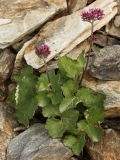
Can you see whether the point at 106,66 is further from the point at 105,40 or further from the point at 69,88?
the point at 105,40

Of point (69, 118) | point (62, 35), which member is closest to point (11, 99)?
point (69, 118)

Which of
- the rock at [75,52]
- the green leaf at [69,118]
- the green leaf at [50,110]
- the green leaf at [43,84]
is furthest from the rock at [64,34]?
the green leaf at [69,118]

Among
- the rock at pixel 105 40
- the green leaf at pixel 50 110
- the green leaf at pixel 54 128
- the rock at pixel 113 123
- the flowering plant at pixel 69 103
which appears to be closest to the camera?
the flowering plant at pixel 69 103

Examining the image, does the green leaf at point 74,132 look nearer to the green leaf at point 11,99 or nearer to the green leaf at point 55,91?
the green leaf at point 55,91

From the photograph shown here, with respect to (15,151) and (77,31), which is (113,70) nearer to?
(77,31)

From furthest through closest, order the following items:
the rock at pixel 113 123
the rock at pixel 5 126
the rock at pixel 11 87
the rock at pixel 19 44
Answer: the rock at pixel 11 87 < the rock at pixel 19 44 < the rock at pixel 5 126 < the rock at pixel 113 123

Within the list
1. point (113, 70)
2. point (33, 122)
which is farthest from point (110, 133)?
point (33, 122)

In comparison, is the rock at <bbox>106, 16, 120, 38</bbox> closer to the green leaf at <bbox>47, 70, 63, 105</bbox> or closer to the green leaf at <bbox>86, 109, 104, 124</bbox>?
the green leaf at <bbox>47, 70, 63, 105</bbox>

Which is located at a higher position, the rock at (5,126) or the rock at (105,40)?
the rock at (105,40)
